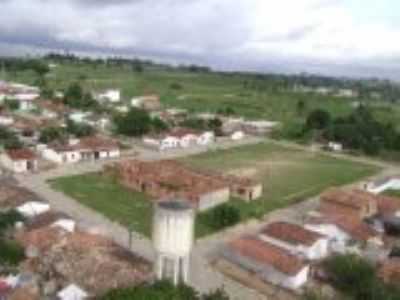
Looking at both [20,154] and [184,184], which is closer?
[184,184]

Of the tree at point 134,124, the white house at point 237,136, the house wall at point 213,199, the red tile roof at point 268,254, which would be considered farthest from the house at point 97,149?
the red tile roof at point 268,254

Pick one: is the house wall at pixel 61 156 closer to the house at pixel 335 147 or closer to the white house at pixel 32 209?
the white house at pixel 32 209

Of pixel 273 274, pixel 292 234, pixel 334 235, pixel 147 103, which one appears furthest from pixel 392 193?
pixel 147 103

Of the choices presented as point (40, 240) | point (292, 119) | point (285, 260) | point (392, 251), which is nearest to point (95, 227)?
point (40, 240)

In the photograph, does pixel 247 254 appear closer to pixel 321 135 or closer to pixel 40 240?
pixel 40 240

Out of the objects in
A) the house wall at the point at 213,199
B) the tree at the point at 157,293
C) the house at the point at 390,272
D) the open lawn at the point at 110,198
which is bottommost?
the open lawn at the point at 110,198

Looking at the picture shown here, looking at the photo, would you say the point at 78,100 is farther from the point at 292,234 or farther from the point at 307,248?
the point at 307,248

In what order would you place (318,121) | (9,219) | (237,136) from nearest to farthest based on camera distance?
1. (9,219)
2. (237,136)
3. (318,121)
